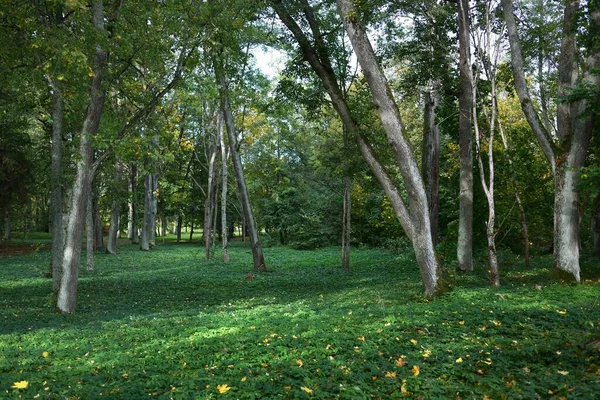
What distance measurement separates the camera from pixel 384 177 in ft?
33.3

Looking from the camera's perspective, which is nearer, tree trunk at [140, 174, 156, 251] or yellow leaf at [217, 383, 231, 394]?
yellow leaf at [217, 383, 231, 394]

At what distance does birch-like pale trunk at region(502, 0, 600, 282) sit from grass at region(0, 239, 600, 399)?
1.02m

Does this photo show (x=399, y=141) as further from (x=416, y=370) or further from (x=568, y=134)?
(x=416, y=370)

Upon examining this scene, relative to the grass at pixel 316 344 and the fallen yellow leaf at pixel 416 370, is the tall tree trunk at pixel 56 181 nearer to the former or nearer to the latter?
the grass at pixel 316 344

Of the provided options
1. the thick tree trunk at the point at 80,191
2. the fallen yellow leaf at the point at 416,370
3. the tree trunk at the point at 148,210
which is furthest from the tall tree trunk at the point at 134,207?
the fallen yellow leaf at the point at 416,370

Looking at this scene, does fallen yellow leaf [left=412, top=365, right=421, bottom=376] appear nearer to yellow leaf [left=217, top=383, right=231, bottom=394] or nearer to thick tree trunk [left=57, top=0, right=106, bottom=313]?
yellow leaf [left=217, top=383, right=231, bottom=394]

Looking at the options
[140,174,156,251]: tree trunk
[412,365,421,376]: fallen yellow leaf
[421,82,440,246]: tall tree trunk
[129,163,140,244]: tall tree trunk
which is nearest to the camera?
[412,365,421,376]: fallen yellow leaf

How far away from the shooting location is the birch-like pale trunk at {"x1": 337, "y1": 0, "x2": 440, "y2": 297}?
31.2 feet

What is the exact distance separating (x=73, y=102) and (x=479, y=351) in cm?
1045

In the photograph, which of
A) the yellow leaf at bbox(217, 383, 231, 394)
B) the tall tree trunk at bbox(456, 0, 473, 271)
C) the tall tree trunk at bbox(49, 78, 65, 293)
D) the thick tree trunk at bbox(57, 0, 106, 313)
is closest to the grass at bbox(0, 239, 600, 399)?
the yellow leaf at bbox(217, 383, 231, 394)

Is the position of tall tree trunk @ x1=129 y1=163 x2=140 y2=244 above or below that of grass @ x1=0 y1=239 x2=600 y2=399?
above

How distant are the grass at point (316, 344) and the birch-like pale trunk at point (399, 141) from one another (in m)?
0.97

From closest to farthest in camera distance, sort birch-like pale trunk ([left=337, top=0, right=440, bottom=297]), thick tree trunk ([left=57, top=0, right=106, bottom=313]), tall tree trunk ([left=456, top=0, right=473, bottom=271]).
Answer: birch-like pale trunk ([left=337, top=0, right=440, bottom=297]) → thick tree trunk ([left=57, top=0, right=106, bottom=313]) → tall tree trunk ([left=456, top=0, right=473, bottom=271])

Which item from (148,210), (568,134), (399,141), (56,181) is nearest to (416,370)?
(399,141)
